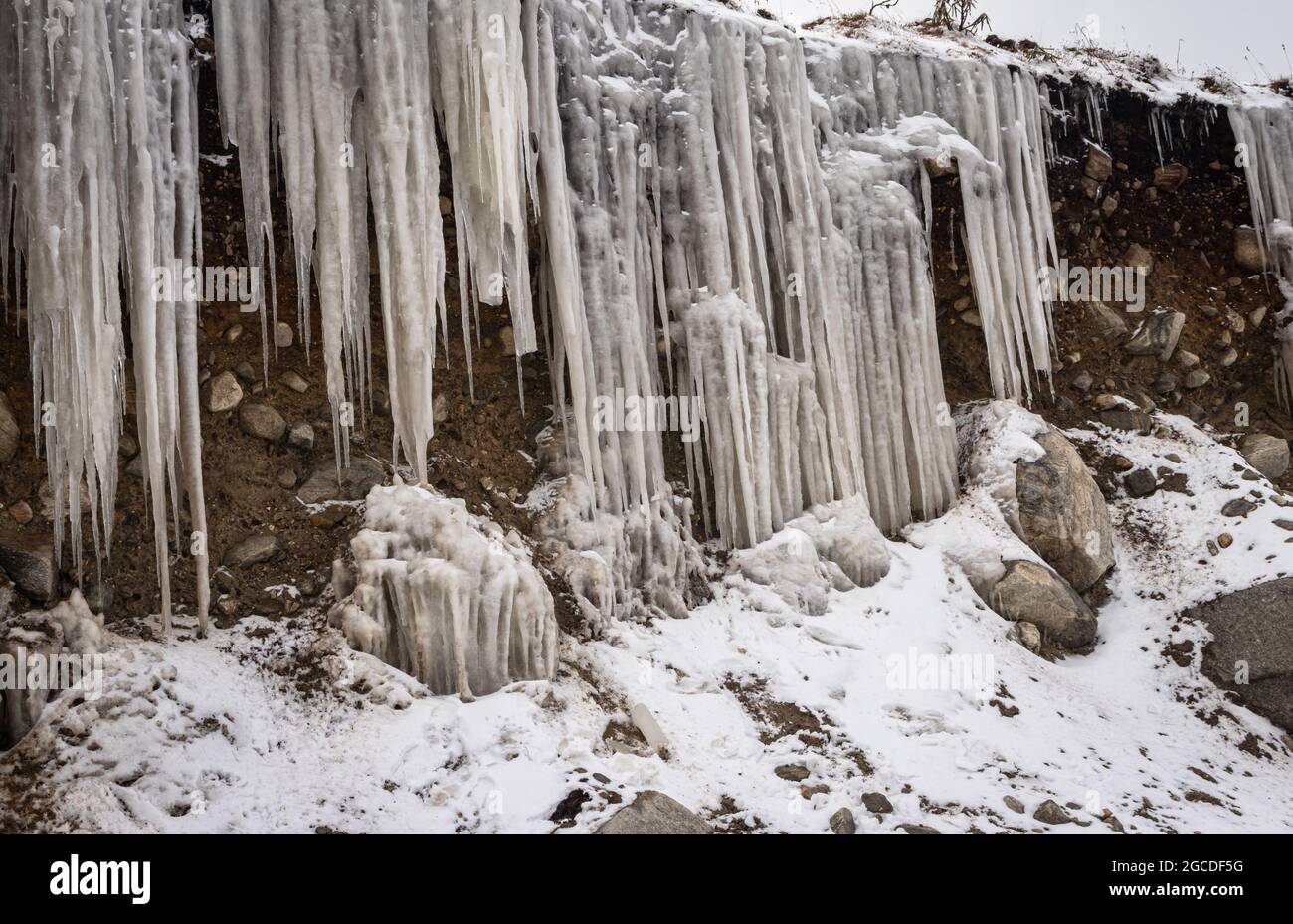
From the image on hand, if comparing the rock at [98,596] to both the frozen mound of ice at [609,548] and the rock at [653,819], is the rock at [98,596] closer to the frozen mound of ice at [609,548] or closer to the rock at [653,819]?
the frozen mound of ice at [609,548]

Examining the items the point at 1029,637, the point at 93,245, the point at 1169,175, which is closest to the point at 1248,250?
the point at 1169,175

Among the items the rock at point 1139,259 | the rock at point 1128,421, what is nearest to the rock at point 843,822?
the rock at point 1128,421

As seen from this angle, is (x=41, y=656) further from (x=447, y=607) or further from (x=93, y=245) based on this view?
(x=93, y=245)

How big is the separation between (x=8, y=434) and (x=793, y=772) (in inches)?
216

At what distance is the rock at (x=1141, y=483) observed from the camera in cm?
988

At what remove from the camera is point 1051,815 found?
5770 millimetres

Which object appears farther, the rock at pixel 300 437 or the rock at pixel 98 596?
the rock at pixel 300 437

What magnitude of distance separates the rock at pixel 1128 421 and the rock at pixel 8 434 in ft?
32.2

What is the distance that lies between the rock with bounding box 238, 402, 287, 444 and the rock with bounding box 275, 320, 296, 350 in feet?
1.74

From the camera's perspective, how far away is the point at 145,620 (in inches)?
246

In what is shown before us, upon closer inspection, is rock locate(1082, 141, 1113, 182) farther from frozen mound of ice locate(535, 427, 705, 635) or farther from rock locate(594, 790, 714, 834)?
rock locate(594, 790, 714, 834)

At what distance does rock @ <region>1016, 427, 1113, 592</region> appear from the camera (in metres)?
9.05
